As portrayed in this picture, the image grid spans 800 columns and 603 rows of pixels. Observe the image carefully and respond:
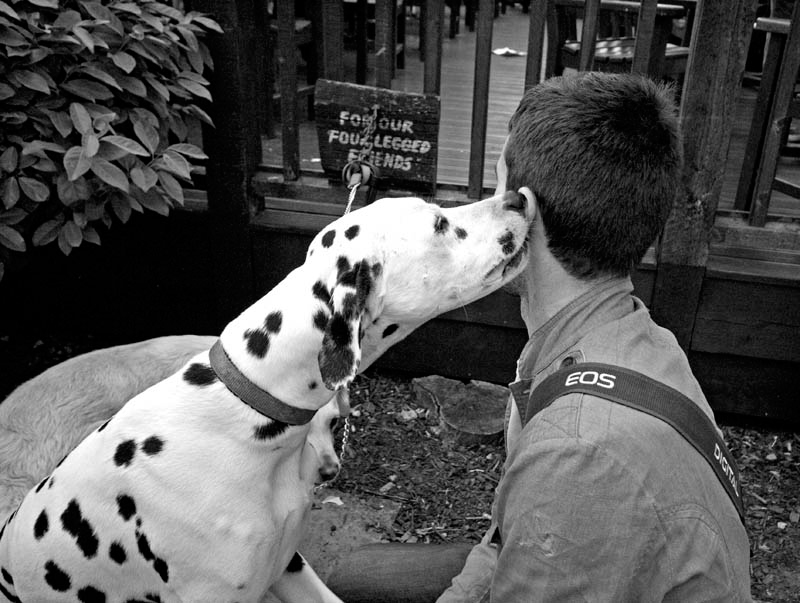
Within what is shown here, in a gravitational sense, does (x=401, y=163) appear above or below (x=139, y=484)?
above

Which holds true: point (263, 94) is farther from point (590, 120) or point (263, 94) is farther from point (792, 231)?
point (590, 120)

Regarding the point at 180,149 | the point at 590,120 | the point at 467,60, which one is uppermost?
the point at 590,120

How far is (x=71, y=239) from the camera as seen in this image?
3.63 metres

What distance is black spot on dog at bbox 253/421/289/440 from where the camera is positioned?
95.0 inches

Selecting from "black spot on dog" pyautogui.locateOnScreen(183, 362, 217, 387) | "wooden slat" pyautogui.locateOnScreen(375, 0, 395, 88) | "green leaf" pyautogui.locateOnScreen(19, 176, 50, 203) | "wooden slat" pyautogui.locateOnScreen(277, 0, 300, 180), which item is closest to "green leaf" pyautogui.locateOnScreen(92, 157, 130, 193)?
"green leaf" pyautogui.locateOnScreen(19, 176, 50, 203)

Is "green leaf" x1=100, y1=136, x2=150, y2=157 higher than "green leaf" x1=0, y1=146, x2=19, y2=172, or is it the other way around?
"green leaf" x1=100, y1=136, x2=150, y2=157

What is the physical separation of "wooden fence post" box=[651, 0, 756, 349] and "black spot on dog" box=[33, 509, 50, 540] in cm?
→ 313

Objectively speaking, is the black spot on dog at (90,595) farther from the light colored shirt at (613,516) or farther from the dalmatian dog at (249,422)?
the light colored shirt at (613,516)

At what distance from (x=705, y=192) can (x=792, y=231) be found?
56cm

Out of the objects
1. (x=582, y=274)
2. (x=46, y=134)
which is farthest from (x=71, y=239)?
(x=582, y=274)

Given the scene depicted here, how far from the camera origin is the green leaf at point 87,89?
3539 millimetres

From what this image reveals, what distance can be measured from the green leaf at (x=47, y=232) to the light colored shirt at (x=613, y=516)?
2.65 meters

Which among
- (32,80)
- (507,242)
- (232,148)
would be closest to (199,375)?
(507,242)

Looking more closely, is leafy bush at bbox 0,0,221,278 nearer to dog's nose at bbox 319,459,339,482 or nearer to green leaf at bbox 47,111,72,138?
green leaf at bbox 47,111,72,138
